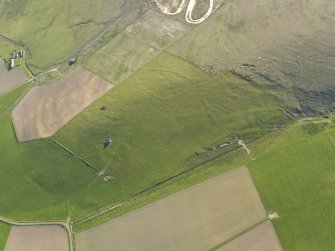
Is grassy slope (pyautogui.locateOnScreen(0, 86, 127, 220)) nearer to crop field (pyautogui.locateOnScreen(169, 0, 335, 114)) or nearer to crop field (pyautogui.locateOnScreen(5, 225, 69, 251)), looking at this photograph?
crop field (pyautogui.locateOnScreen(5, 225, 69, 251))

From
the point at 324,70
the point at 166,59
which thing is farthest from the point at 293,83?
the point at 166,59

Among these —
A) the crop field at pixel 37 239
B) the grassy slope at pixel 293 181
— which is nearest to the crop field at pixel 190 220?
the grassy slope at pixel 293 181

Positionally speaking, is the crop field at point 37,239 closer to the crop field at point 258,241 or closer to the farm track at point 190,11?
the crop field at point 258,241

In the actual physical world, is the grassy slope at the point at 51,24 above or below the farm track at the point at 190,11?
above

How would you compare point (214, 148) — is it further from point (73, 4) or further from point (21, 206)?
point (73, 4)

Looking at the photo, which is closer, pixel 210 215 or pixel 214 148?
pixel 210 215

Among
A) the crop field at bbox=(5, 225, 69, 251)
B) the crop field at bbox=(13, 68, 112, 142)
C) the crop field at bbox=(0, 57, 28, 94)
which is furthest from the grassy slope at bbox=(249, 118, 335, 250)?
the crop field at bbox=(0, 57, 28, 94)
